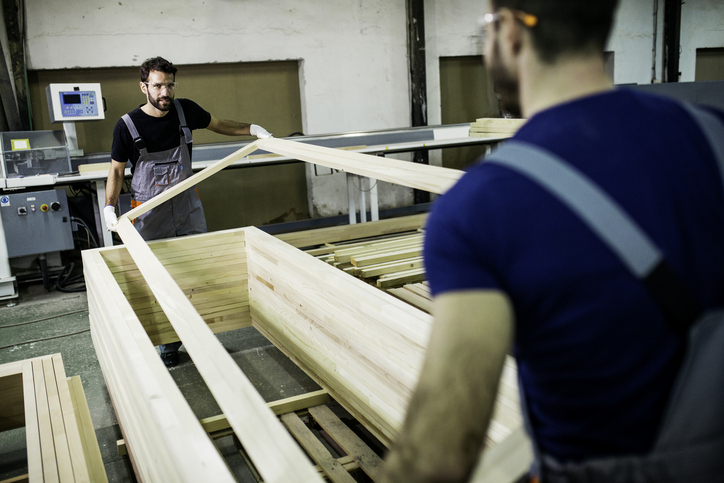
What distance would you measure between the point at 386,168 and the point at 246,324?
1855mm

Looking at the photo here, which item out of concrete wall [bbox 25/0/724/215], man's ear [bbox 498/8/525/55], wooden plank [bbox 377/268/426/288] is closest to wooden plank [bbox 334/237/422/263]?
wooden plank [bbox 377/268/426/288]

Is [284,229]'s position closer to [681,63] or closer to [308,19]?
[308,19]

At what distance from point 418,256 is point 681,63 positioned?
294 inches

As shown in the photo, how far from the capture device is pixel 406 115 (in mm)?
7219

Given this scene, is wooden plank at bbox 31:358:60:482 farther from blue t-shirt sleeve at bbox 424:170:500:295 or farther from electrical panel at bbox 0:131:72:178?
electrical panel at bbox 0:131:72:178

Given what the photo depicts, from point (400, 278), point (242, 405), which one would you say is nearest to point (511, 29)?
point (242, 405)

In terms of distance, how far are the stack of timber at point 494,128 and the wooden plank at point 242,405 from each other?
498cm

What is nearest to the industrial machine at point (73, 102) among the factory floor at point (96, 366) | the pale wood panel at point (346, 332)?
the factory floor at point (96, 366)

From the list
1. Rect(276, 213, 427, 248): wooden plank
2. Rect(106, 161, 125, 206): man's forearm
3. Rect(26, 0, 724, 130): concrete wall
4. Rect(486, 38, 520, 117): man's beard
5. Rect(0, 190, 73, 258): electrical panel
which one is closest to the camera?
Rect(486, 38, 520, 117): man's beard

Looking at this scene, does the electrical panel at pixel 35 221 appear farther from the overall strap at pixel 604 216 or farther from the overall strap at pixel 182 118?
the overall strap at pixel 604 216

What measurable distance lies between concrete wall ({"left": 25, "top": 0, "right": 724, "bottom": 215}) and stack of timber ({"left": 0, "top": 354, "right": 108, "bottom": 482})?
4.14 m

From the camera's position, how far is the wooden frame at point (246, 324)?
3.76 ft

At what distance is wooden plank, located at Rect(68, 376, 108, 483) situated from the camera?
2.02 meters

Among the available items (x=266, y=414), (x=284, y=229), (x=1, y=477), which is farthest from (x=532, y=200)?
(x=284, y=229)
